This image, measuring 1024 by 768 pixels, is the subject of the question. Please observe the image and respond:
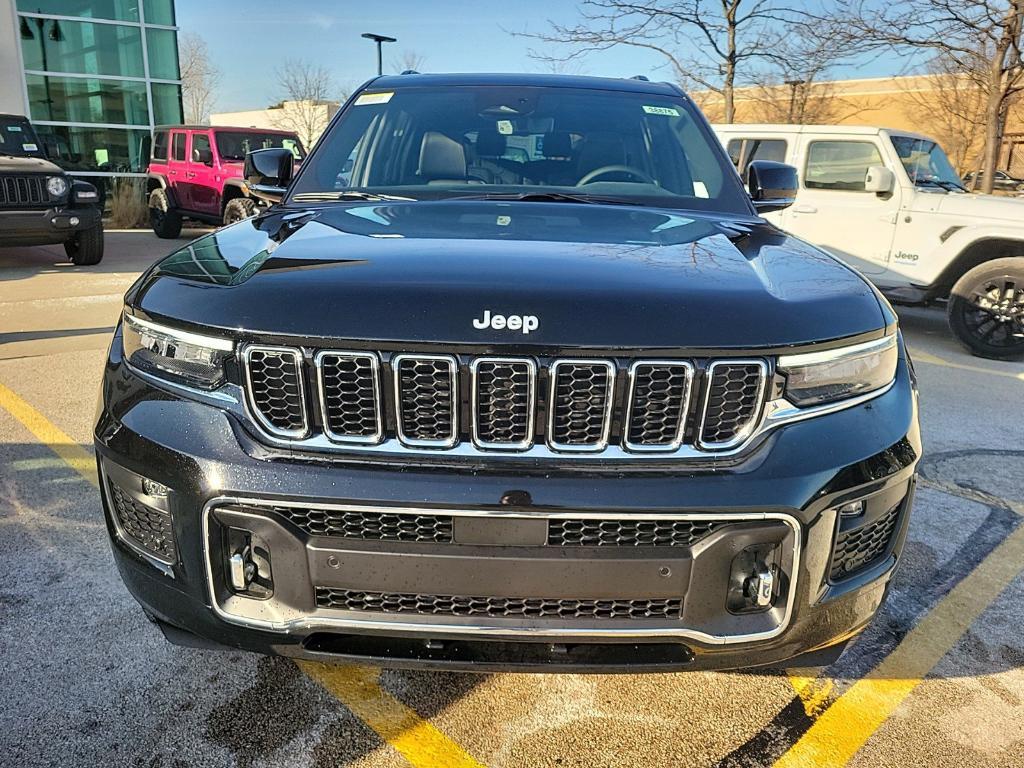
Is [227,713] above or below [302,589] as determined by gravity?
below

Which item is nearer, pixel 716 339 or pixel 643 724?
pixel 716 339

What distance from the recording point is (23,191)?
949 cm

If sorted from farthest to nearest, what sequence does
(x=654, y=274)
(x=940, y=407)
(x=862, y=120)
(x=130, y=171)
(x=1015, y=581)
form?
(x=862, y=120) → (x=130, y=171) → (x=940, y=407) → (x=1015, y=581) → (x=654, y=274)

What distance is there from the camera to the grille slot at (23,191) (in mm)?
9336

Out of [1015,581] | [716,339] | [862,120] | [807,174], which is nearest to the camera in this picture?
[716,339]

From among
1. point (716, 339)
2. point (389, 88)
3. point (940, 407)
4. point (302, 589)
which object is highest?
point (389, 88)

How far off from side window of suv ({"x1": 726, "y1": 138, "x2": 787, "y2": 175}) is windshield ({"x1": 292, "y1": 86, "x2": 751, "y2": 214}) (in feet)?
16.3

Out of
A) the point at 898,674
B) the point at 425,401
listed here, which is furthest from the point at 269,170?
the point at 898,674

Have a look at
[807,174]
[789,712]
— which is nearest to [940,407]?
[807,174]

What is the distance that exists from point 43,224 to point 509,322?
32.7 feet

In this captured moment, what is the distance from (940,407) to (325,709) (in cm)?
461

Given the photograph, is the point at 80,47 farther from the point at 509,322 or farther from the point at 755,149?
the point at 509,322

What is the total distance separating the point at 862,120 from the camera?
4222cm

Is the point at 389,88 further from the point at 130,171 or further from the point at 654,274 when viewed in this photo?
the point at 130,171
